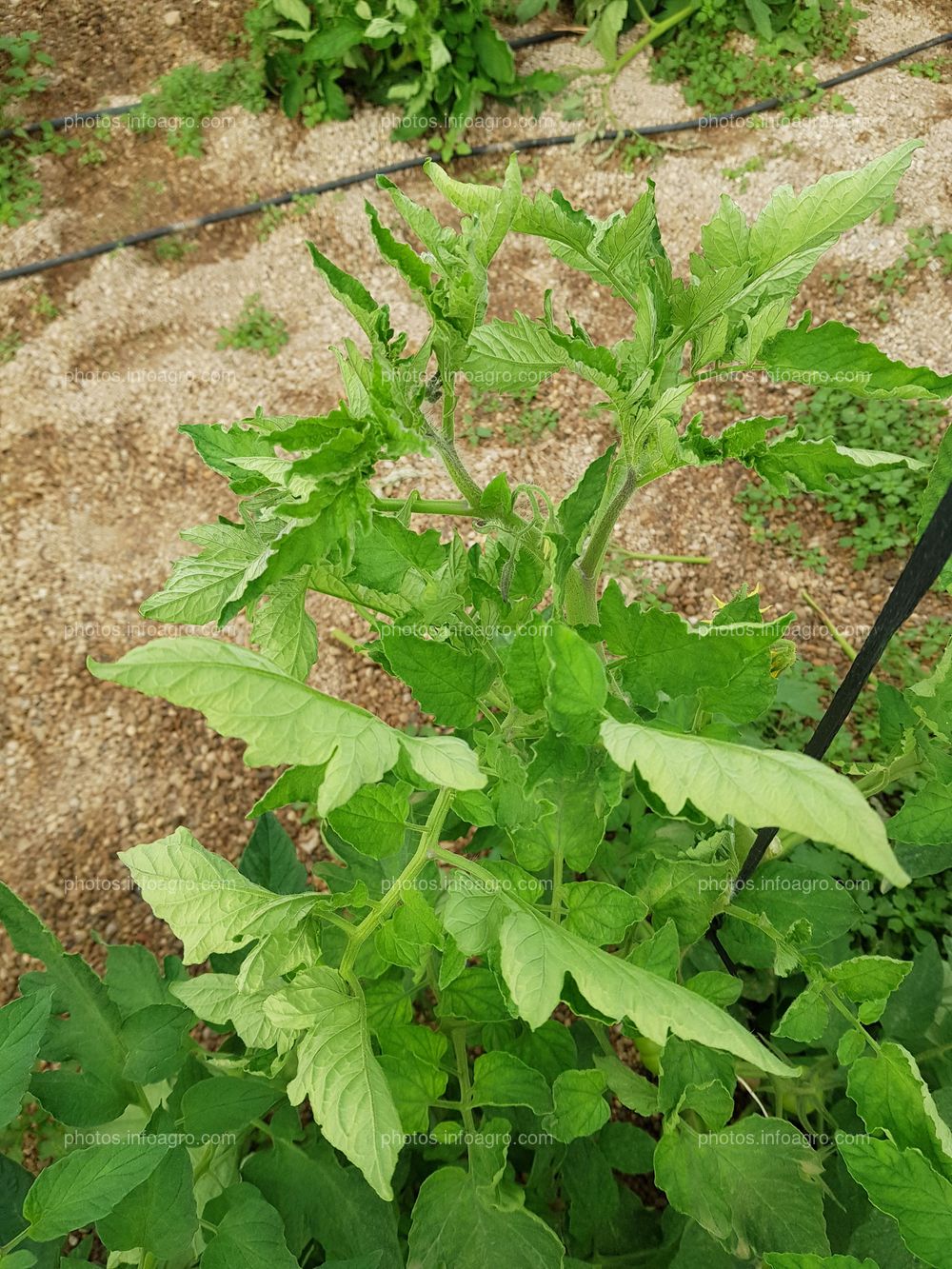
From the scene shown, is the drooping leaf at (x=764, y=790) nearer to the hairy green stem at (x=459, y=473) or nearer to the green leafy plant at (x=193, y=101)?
the hairy green stem at (x=459, y=473)

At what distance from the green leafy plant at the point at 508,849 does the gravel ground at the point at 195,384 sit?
1.42m

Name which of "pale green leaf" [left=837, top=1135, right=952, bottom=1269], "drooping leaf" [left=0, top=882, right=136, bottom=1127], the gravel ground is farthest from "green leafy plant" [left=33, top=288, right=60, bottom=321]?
"pale green leaf" [left=837, top=1135, right=952, bottom=1269]

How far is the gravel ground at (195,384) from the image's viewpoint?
9.07 feet

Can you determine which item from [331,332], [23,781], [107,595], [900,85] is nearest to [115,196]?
[331,332]

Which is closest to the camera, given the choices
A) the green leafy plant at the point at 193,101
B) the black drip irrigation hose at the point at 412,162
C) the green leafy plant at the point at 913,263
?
the green leafy plant at the point at 913,263

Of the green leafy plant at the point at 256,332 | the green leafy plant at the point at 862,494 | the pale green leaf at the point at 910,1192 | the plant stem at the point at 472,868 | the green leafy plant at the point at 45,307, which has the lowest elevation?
the pale green leaf at the point at 910,1192

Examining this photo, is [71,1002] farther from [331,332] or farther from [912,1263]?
[331,332]

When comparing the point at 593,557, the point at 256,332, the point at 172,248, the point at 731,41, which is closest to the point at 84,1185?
the point at 593,557

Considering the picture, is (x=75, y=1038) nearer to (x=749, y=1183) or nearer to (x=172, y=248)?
(x=749, y=1183)

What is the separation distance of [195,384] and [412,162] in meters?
1.47

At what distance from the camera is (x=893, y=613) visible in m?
1.02

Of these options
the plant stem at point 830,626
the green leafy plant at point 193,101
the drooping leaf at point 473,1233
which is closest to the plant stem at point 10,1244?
the drooping leaf at point 473,1233

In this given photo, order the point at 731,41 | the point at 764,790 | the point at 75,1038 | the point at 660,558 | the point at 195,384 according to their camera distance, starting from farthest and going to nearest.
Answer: the point at 731,41 → the point at 195,384 → the point at 660,558 → the point at 75,1038 → the point at 764,790

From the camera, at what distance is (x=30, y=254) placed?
3916mm
